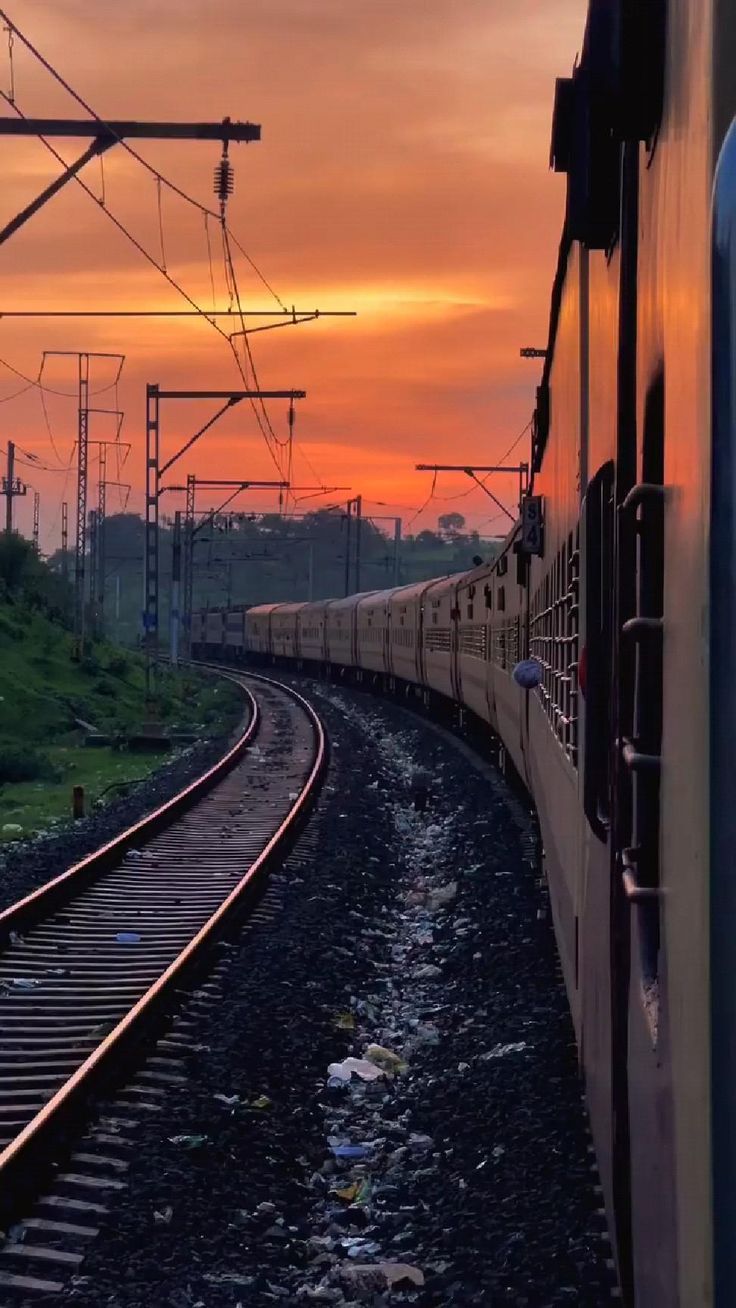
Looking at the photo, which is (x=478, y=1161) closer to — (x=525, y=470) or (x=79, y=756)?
(x=79, y=756)

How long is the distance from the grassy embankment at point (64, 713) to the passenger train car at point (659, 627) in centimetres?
1423

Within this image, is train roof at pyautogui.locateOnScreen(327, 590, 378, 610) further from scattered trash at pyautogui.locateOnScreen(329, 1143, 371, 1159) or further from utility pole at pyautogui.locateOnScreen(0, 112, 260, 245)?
scattered trash at pyautogui.locateOnScreen(329, 1143, 371, 1159)

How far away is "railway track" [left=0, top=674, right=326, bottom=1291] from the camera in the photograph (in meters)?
6.62

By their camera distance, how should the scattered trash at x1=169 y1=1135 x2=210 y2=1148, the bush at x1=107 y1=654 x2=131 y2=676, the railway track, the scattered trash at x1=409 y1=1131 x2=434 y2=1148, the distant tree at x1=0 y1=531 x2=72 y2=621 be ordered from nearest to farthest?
the railway track
the scattered trash at x1=169 y1=1135 x2=210 y2=1148
the scattered trash at x1=409 y1=1131 x2=434 y2=1148
the bush at x1=107 y1=654 x2=131 y2=676
the distant tree at x1=0 y1=531 x2=72 y2=621

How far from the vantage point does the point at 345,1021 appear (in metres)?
A: 9.60

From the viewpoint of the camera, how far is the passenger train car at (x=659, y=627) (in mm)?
1882

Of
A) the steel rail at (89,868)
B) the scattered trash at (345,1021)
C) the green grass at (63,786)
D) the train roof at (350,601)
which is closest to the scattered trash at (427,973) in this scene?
the scattered trash at (345,1021)

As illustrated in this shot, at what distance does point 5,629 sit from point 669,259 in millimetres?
45228

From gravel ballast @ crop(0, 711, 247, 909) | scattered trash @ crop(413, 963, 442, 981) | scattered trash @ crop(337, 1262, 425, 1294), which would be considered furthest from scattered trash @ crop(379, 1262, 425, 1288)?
gravel ballast @ crop(0, 711, 247, 909)

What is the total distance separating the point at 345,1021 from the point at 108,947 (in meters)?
2.25

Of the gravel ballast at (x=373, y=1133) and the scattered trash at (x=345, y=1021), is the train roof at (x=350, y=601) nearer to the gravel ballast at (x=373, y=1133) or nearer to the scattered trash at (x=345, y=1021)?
the gravel ballast at (x=373, y=1133)

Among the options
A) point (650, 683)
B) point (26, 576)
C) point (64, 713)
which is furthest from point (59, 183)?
point (26, 576)

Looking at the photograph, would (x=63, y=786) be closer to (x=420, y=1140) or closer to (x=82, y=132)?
(x=82, y=132)

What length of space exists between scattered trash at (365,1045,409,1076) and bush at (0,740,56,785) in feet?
56.0
